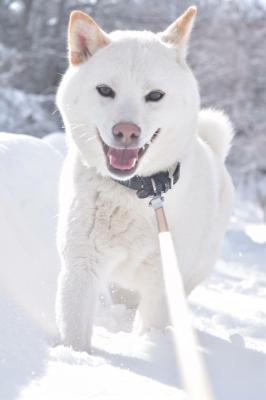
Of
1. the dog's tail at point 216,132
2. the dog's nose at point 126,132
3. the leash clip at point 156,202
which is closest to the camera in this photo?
the dog's nose at point 126,132

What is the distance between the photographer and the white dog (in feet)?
9.24

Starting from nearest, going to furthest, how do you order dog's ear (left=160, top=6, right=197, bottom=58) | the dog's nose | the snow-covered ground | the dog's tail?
1. the snow-covered ground
2. the dog's nose
3. dog's ear (left=160, top=6, right=197, bottom=58)
4. the dog's tail

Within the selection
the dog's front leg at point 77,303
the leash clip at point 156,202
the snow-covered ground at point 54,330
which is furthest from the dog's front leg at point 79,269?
the leash clip at point 156,202

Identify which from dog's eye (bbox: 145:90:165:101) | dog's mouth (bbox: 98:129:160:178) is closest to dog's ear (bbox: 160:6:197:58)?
dog's eye (bbox: 145:90:165:101)

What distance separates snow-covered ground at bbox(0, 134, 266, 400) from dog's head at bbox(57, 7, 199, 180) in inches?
27.6

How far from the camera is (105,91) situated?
2875mm

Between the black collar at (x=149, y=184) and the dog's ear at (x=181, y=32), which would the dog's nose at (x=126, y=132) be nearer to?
the black collar at (x=149, y=184)

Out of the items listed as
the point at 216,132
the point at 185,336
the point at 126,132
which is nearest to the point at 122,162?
the point at 126,132

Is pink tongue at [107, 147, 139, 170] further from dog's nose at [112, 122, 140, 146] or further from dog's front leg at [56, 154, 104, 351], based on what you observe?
dog's front leg at [56, 154, 104, 351]

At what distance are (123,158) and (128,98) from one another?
230 mm

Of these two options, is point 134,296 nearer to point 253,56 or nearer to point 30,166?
point 30,166

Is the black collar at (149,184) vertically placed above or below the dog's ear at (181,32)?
below

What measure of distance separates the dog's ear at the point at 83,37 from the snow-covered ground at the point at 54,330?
1066 millimetres

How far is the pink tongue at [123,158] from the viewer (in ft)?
8.95
